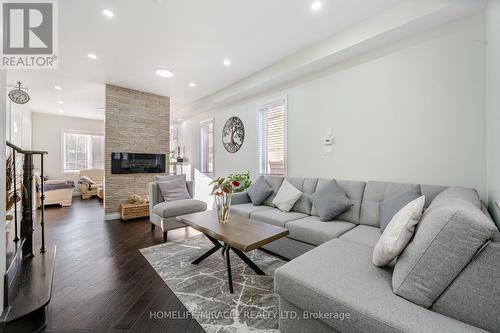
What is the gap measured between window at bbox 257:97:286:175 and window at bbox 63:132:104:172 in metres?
7.20

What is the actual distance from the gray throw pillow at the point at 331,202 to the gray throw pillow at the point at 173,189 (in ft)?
7.54

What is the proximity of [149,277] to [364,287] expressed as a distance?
6.62 ft

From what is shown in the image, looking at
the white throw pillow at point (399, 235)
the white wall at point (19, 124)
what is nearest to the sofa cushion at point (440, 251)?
the white throw pillow at point (399, 235)

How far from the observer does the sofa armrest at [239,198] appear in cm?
350

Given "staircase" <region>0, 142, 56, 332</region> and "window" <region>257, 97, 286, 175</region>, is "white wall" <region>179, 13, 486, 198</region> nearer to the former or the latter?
"window" <region>257, 97, 286, 175</region>

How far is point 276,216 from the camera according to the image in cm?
274

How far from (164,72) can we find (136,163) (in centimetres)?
219

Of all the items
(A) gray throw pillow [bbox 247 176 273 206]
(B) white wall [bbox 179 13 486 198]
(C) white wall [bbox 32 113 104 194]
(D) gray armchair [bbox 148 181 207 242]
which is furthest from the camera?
(C) white wall [bbox 32 113 104 194]

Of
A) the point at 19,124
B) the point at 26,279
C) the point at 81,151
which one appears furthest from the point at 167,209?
→ the point at 81,151

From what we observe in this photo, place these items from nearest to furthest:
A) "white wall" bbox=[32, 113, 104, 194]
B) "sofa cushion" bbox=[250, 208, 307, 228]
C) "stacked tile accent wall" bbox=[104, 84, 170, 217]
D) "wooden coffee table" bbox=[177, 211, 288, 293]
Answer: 1. "wooden coffee table" bbox=[177, 211, 288, 293]
2. "sofa cushion" bbox=[250, 208, 307, 228]
3. "stacked tile accent wall" bbox=[104, 84, 170, 217]
4. "white wall" bbox=[32, 113, 104, 194]

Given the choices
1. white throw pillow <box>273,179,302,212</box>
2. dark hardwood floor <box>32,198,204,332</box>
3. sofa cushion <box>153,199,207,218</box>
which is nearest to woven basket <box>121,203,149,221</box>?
dark hardwood floor <box>32,198,204,332</box>

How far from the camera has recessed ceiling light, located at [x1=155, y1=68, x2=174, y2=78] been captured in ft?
12.3

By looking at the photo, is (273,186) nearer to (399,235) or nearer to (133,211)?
(399,235)

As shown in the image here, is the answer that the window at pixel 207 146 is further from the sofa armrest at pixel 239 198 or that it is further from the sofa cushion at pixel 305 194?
the sofa cushion at pixel 305 194
